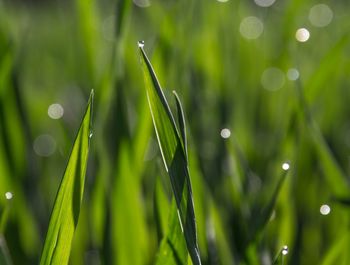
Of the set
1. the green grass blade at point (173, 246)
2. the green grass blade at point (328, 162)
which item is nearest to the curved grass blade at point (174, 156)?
the green grass blade at point (173, 246)

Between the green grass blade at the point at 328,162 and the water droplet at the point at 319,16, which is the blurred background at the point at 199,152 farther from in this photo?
the water droplet at the point at 319,16

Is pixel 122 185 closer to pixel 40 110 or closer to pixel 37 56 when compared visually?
pixel 40 110

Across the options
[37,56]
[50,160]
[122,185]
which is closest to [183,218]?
[122,185]

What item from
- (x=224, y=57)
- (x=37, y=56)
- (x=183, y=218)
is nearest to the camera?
(x=183, y=218)

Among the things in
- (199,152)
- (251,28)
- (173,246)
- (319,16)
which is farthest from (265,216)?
(319,16)

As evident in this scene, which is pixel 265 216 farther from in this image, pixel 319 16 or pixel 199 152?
pixel 319 16

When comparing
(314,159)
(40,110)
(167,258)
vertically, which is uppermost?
(40,110)
